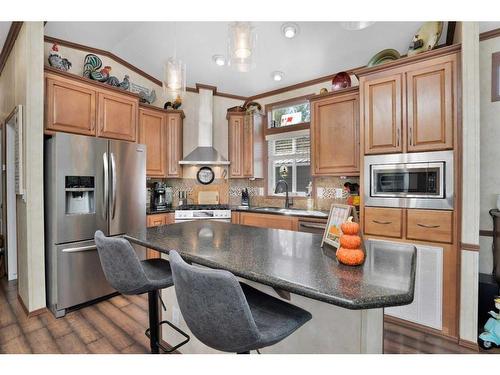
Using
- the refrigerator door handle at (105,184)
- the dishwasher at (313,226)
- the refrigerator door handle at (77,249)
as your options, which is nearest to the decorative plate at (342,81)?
the dishwasher at (313,226)

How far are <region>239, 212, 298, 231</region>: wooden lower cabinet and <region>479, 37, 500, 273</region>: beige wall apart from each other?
1793mm

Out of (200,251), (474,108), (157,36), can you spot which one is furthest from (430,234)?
(157,36)

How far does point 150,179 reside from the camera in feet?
13.5

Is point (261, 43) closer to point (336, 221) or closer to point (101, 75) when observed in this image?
point (101, 75)

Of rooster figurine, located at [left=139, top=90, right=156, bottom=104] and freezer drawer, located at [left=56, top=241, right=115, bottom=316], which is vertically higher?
rooster figurine, located at [left=139, top=90, right=156, bottom=104]

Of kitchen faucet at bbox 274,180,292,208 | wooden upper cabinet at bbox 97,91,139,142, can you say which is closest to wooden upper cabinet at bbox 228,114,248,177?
kitchen faucet at bbox 274,180,292,208

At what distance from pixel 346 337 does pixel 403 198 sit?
5.36 feet

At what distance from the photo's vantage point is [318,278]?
3.13ft

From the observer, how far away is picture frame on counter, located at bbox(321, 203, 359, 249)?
123 cm

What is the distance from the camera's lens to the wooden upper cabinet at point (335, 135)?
296 cm

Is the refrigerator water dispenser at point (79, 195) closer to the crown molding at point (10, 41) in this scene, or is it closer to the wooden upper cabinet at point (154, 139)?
the wooden upper cabinet at point (154, 139)

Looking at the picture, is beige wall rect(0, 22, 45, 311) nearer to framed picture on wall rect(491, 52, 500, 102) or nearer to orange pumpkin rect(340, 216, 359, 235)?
orange pumpkin rect(340, 216, 359, 235)

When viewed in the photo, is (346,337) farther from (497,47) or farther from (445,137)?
(497,47)

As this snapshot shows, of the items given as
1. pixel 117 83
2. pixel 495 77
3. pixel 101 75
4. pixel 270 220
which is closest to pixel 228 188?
pixel 270 220
